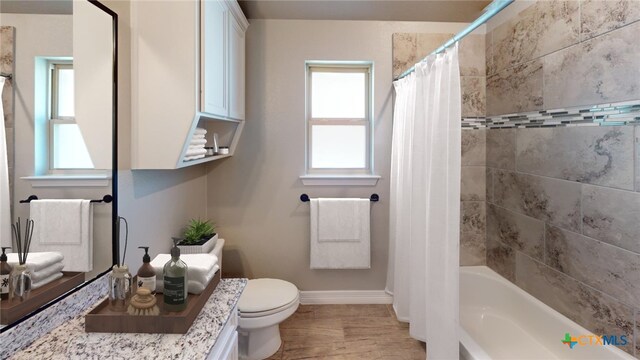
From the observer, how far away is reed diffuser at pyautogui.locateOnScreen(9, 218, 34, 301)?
99 centimetres

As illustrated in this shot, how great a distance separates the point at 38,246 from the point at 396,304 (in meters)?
2.12

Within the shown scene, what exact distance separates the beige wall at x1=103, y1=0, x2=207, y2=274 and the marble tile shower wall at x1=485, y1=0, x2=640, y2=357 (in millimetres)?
2337

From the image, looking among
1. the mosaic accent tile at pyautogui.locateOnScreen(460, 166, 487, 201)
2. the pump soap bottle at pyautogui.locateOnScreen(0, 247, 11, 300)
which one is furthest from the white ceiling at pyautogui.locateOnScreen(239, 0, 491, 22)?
the pump soap bottle at pyautogui.locateOnScreen(0, 247, 11, 300)

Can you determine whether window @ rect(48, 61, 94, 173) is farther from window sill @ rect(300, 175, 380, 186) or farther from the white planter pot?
window sill @ rect(300, 175, 380, 186)

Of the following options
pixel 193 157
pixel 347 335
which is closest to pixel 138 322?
pixel 193 157

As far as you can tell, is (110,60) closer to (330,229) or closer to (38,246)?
(38,246)

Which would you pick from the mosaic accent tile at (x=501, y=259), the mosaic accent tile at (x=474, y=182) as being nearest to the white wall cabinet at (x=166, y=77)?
the mosaic accent tile at (x=474, y=182)

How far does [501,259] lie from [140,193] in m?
2.57

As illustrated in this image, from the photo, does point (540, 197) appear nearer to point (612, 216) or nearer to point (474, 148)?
point (612, 216)

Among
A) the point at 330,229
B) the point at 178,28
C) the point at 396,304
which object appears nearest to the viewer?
the point at 178,28

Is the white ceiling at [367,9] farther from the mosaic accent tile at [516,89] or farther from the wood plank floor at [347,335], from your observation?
the wood plank floor at [347,335]

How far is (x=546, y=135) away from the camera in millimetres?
2172

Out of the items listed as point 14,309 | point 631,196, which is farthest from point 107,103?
point 631,196

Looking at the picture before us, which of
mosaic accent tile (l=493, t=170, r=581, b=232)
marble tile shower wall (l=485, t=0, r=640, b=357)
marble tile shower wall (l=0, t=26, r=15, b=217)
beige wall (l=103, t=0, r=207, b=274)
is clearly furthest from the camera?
mosaic accent tile (l=493, t=170, r=581, b=232)
